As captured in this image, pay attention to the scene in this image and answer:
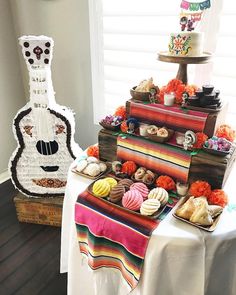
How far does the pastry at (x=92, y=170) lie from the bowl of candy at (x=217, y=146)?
1.42 ft

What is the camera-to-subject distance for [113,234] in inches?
33.2

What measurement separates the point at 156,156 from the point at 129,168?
123mm

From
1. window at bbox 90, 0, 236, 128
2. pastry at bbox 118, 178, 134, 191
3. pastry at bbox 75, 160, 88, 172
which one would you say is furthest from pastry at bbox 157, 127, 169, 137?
window at bbox 90, 0, 236, 128

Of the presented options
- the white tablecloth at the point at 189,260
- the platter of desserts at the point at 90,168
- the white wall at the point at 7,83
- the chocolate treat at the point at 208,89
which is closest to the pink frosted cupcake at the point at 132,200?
the white tablecloth at the point at 189,260

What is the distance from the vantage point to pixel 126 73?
5.32ft

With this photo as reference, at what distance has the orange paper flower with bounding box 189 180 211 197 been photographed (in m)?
0.89

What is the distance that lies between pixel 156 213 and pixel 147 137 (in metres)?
0.31

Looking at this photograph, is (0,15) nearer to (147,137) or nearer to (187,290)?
(147,137)

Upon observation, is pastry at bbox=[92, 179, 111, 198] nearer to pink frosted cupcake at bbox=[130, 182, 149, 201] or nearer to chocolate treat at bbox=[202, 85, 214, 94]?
pink frosted cupcake at bbox=[130, 182, 149, 201]

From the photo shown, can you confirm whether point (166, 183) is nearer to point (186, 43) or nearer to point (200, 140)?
point (200, 140)

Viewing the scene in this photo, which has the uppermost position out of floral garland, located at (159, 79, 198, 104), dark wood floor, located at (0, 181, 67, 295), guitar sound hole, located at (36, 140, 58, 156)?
floral garland, located at (159, 79, 198, 104)

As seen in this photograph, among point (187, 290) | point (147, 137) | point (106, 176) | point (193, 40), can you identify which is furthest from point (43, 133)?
point (187, 290)

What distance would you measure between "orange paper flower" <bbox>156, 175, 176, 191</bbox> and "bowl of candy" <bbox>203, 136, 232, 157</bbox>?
0.18 meters

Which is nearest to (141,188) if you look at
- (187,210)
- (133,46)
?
(187,210)
